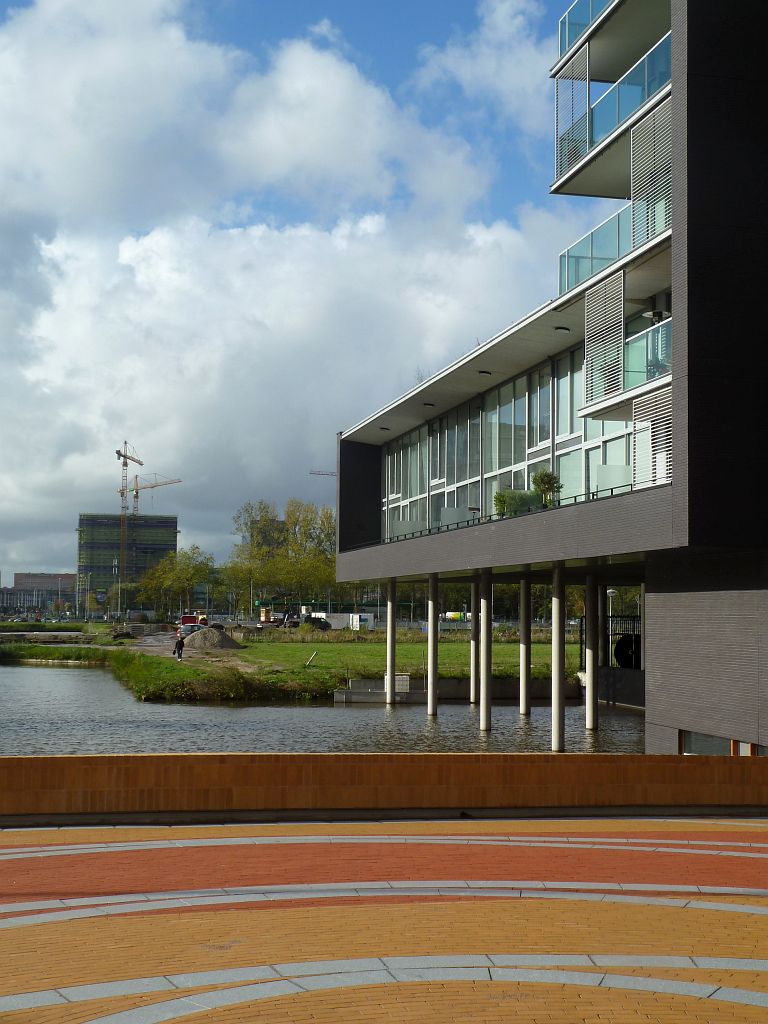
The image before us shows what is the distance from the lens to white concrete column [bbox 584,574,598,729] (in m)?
34.2

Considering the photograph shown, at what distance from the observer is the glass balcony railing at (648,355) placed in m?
22.0

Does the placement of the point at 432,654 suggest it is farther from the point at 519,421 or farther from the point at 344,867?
the point at 344,867

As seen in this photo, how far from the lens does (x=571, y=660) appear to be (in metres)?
60.9

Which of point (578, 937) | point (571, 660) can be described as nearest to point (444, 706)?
point (571, 660)

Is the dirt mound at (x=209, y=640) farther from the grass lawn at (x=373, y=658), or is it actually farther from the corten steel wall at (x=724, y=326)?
the corten steel wall at (x=724, y=326)

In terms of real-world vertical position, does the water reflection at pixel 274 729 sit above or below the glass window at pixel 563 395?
below

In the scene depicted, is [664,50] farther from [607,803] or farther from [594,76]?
[607,803]

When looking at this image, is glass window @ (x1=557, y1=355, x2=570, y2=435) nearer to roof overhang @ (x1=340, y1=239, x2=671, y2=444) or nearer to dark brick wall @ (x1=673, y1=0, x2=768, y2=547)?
roof overhang @ (x1=340, y1=239, x2=671, y2=444)

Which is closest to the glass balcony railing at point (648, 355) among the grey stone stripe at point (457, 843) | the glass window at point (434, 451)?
the grey stone stripe at point (457, 843)

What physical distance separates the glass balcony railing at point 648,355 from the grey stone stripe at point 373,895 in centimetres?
1286

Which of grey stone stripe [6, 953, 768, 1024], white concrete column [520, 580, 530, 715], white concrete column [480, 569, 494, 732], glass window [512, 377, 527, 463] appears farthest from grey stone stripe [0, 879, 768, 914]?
white concrete column [520, 580, 530, 715]

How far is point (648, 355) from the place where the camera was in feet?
74.5

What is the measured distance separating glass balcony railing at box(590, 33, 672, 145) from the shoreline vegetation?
28913 millimetres

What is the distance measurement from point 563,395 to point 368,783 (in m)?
17.3
